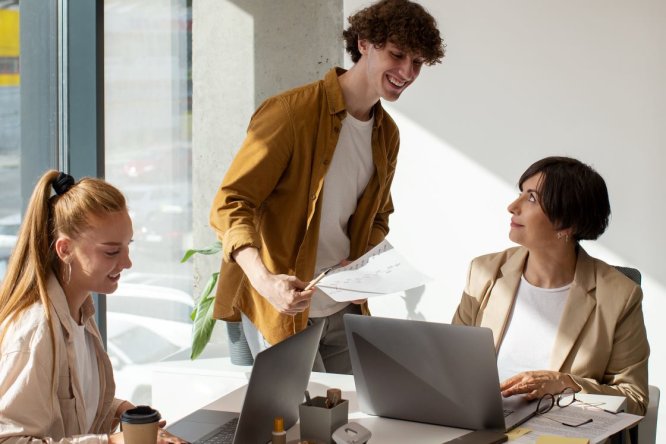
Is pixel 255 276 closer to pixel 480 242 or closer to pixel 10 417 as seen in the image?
pixel 10 417

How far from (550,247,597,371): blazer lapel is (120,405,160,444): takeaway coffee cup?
1.21m

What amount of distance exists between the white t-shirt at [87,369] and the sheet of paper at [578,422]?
0.99 metres

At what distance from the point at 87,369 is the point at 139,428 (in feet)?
1.73

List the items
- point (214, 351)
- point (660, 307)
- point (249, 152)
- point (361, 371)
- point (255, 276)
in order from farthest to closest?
point (214, 351), point (660, 307), point (249, 152), point (255, 276), point (361, 371)

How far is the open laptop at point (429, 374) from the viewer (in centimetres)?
191

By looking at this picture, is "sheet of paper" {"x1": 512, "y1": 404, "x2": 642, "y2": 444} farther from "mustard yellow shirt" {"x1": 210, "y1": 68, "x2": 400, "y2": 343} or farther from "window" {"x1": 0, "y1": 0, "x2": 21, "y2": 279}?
"window" {"x1": 0, "y1": 0, "x2": 21, "y2": 279}

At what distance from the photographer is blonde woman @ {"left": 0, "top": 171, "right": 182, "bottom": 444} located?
5.88ft

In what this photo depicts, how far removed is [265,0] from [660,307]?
2324 millimetres

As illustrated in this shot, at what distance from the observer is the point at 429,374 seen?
1982mm

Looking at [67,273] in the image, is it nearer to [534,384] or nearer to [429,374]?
[429,374]

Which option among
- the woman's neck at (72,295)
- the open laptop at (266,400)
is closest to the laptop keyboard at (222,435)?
the open laptop at (266,400)

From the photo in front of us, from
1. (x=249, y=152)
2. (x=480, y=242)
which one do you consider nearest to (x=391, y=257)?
(x=249, y=152)

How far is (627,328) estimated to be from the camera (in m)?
2.43

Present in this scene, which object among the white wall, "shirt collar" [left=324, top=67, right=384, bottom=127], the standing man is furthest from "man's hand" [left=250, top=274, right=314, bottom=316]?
the white wall
